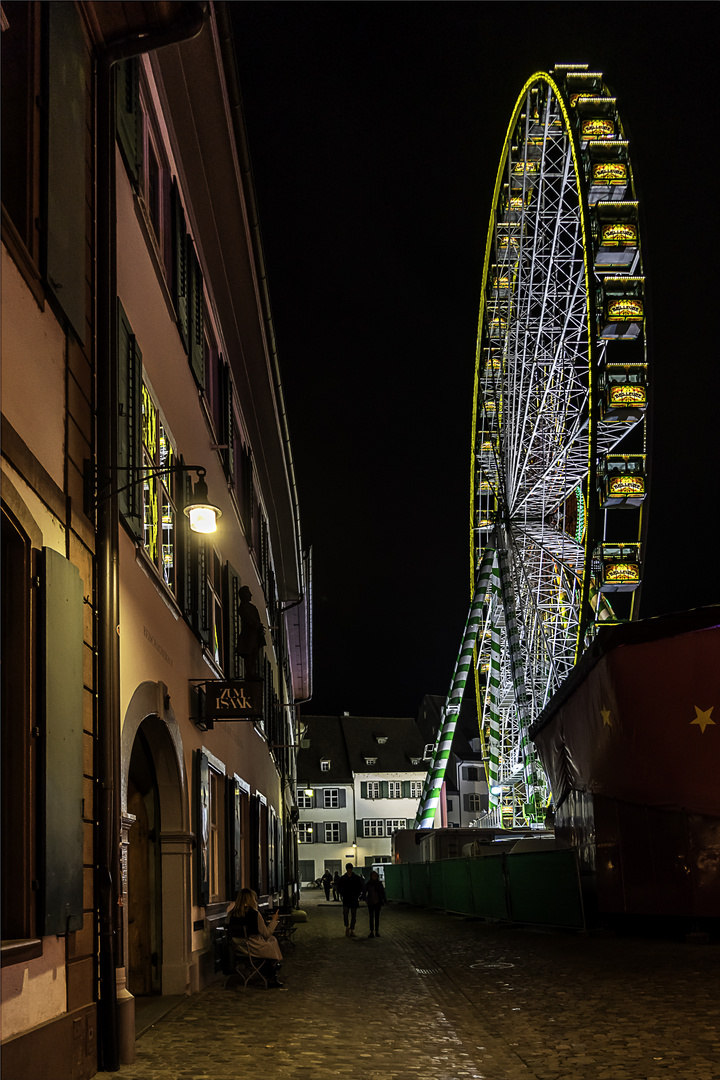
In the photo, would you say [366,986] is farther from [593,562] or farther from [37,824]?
[593,562]

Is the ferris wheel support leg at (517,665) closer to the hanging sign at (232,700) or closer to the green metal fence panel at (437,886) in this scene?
the green metal fence panel at (437,886)

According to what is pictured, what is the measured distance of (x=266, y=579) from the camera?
2738 cm

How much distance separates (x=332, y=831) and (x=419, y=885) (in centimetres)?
4274

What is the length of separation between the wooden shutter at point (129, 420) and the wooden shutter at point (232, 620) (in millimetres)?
6658

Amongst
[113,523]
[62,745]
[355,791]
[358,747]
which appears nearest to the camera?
[62,745]

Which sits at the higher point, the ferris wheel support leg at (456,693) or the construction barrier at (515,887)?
the ferris wheel support leg at (456,693)

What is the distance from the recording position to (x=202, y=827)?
13.1 meters

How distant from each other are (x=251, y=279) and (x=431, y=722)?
70.7 meters

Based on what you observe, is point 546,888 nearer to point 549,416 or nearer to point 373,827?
point 549,416

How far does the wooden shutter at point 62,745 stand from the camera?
6578 mm

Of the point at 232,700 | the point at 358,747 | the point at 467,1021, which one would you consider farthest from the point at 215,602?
the point at 358,747

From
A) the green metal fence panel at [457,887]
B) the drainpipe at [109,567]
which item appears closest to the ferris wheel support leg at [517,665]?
the green metal fence panel at [457,887]

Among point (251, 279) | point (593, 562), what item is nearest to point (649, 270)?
point (593, 562)

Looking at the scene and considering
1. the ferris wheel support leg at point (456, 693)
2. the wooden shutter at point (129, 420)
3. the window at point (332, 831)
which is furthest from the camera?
the window at point (332, 831)
